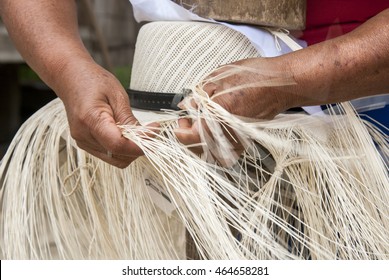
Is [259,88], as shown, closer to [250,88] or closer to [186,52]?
[250,88]

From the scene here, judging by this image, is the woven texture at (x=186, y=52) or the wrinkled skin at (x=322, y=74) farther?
the woven texture at (x=186, y=52)

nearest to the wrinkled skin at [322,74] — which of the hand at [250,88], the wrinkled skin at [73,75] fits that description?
the hand at [250,88]

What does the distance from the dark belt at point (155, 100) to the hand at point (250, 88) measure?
0.06 metres

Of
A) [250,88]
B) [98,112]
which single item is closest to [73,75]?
[98,112]

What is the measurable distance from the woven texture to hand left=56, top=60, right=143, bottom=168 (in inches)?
2.4

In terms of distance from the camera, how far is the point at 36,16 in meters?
1.03

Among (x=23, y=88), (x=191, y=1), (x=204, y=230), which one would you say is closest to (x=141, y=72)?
(x=191, y=1)

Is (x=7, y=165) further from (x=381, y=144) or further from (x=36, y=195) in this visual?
(x=381, y=144)

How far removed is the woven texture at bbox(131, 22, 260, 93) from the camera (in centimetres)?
91

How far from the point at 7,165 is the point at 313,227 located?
53 cm

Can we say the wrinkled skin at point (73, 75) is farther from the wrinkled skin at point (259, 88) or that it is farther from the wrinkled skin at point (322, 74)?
the wrinkled skin at point (322, 74)

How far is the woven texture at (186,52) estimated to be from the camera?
2.99 feet

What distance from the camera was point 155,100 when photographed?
936 millimetres

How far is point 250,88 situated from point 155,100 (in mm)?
165
